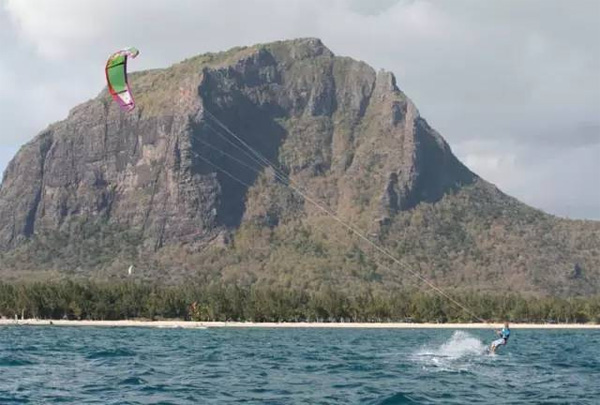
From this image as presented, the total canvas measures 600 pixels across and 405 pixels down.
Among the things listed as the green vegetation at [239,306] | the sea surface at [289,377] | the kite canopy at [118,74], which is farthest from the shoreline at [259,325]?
the kite canopy at [118,74]

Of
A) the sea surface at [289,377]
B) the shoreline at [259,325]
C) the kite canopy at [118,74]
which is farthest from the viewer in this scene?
the shoreline at [259,325]

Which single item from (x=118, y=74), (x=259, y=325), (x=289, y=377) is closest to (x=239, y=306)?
(x=259, y=325)

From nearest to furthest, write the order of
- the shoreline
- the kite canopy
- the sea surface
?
1. the sea surface
2. the kite canopy
3. the shoreline

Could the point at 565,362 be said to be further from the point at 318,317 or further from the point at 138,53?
the point at 318,317

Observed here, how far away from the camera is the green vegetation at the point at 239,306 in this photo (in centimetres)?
17788

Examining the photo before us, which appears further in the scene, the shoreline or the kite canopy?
the shoreline

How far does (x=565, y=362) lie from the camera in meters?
64.5

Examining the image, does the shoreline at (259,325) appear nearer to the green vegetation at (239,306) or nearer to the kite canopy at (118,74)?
the green vegetation at (239,306)

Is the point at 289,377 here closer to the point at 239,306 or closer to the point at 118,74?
the point at 118,74

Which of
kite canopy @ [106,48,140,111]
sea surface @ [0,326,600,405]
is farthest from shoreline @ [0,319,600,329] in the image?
kite canopy @ [106,48,140,111]

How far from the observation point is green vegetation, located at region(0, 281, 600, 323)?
178 metres

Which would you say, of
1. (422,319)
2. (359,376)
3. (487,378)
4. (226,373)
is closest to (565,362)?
(487,378)

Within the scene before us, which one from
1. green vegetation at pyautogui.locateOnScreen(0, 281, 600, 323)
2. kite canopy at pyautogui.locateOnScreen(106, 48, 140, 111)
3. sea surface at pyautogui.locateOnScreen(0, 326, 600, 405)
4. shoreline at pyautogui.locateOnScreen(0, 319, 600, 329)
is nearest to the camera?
sea surface at pyautogui.locateOnScreen(0, 326, 600, 405)

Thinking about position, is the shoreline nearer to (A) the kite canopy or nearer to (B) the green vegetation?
(B) the green vegetation
